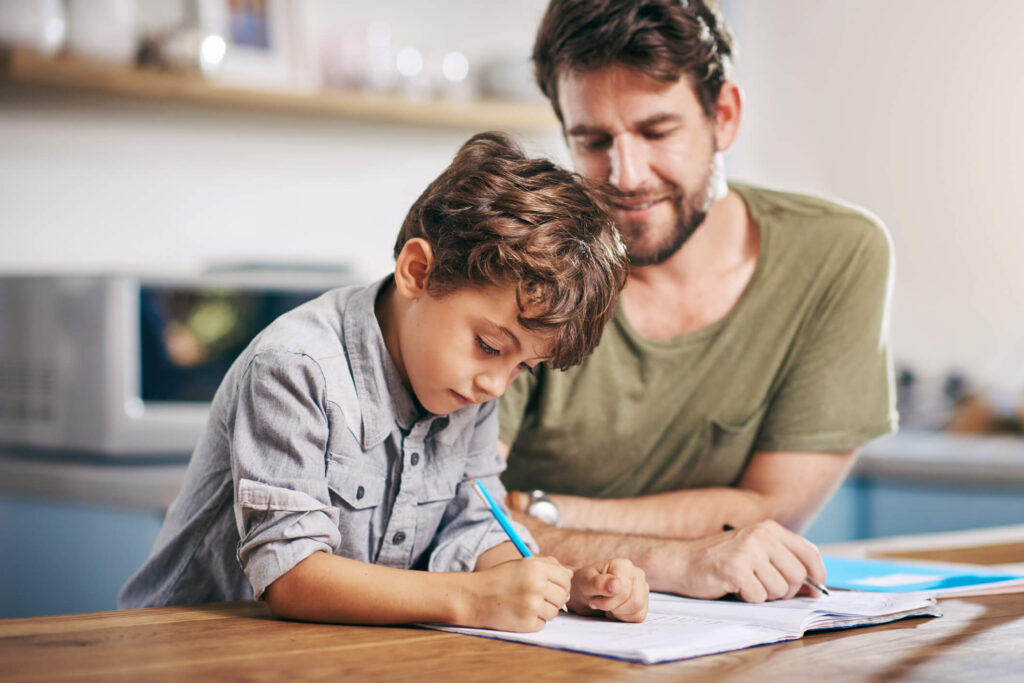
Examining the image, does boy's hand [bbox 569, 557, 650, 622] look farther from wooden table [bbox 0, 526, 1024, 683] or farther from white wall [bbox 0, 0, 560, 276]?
white wall [bbox 0, 0, 560, 276]

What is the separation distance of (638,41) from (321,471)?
713 mm

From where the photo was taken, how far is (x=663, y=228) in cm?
148

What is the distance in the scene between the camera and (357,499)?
1.04 metres

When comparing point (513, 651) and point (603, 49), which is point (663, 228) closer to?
point (603, 49)

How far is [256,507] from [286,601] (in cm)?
8

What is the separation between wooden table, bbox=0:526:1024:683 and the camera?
74cm

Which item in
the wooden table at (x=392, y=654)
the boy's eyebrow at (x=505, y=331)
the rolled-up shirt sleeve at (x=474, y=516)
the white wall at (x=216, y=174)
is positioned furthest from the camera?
the white wall at (x=216, y=174)

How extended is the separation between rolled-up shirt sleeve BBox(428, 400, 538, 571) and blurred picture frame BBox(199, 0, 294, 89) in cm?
175

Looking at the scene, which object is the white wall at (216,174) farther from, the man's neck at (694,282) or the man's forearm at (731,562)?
the man's forearm at (731,562)

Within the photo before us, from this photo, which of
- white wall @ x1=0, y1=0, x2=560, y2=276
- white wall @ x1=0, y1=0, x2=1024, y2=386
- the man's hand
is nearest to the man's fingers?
the man's hand

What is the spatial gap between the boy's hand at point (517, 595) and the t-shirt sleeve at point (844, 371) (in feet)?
2.11

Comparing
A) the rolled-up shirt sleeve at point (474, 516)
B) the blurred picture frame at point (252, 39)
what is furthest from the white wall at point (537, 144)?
the rolled-up shirt sleeve at point (474, 516)

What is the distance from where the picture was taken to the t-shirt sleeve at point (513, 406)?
145cm

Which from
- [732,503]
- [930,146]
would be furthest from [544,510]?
[930,146]
